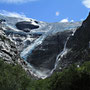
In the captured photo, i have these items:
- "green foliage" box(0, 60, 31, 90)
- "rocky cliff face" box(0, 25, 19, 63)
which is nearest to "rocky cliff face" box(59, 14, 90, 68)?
"rocky cliff face" box(0, 25, 19, 63)

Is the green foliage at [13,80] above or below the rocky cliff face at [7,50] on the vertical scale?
below

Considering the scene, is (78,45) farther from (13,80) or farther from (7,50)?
(13,80)

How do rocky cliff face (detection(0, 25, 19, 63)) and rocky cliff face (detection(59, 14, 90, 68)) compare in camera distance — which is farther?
rocky cliff face (detection(59, 14, 90, 68))

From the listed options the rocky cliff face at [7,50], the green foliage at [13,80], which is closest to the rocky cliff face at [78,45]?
the rocky cliff face at [7,50]

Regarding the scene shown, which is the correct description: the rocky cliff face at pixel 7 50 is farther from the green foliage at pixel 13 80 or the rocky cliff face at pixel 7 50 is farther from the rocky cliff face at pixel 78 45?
the green foliage at pixel 13 80

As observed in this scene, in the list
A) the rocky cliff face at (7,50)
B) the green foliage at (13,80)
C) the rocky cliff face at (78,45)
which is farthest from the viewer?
the rocky cliff face at (78,45)

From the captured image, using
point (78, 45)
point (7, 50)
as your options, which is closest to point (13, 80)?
point (7, 50)

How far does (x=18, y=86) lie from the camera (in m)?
43.9

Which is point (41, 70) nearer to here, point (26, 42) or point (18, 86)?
point (26, 42)

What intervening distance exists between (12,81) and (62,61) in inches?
3366

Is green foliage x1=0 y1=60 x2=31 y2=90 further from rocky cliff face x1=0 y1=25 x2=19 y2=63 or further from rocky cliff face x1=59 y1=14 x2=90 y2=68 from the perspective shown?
rocky cliff face x1=59 y1=14 x2=90 y2=68

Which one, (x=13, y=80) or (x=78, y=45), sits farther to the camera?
(x=78, y=45)

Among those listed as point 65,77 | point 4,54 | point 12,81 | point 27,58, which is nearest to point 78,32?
point 27,58

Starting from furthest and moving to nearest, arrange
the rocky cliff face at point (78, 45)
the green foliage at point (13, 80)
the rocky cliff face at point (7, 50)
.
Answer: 1. the rocky cliff face at point (78, 45)
2. the rocky cliff face at point (7, 50)
3. the green foliage at point (13, 80)
